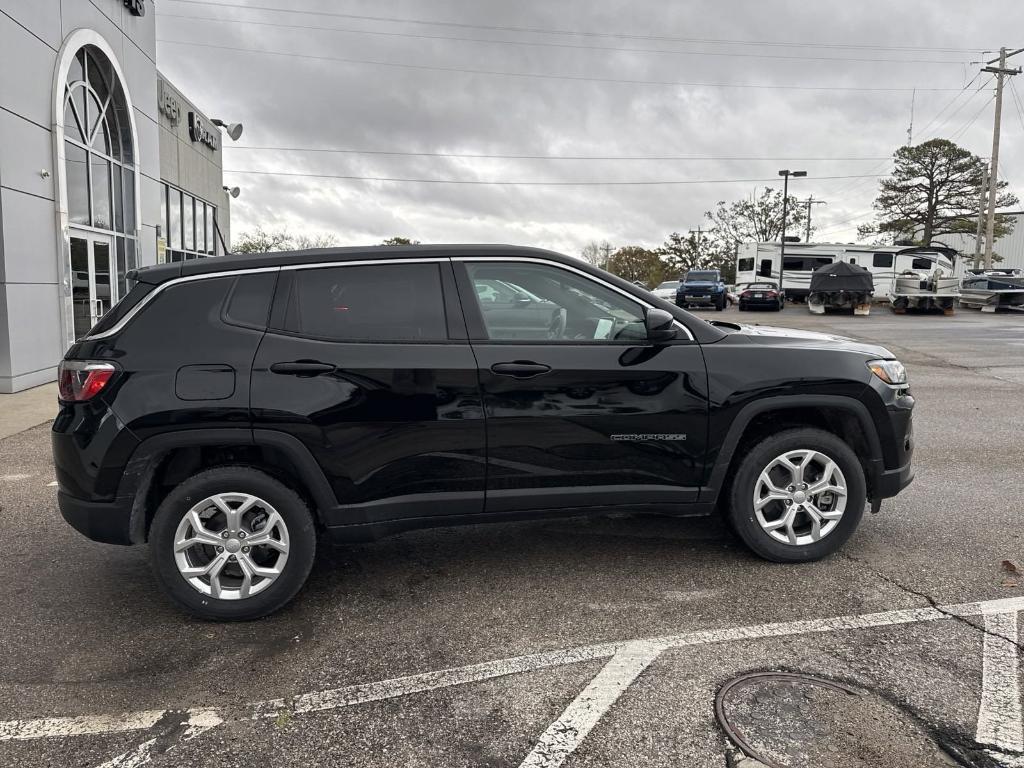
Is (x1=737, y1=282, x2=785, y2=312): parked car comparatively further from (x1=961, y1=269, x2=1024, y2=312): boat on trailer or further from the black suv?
the black suv

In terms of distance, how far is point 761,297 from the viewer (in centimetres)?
3325

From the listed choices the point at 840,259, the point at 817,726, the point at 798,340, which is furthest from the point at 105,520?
the point at 840,259

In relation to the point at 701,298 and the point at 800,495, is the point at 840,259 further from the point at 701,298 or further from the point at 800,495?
the point at 800,495

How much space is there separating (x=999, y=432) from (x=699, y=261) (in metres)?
63.4

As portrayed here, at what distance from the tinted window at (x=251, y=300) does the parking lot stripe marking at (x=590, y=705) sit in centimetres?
217

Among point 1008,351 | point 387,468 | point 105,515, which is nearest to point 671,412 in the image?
point 387,468

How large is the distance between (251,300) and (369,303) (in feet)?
1.81

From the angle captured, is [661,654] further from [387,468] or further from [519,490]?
[387,468]

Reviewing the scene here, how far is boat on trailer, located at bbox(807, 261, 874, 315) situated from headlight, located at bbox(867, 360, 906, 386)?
29.0 metres

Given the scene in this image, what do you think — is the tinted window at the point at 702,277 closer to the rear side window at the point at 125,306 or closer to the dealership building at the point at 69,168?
the dealership building at the point at 69,168

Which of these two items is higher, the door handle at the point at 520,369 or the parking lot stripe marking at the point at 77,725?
the door handle at the point at 520,369

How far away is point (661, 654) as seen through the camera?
3170mm

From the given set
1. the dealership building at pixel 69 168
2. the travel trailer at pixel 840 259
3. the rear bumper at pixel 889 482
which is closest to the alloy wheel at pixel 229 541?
the rear bumper at pixel 889 482

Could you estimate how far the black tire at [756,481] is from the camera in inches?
157
